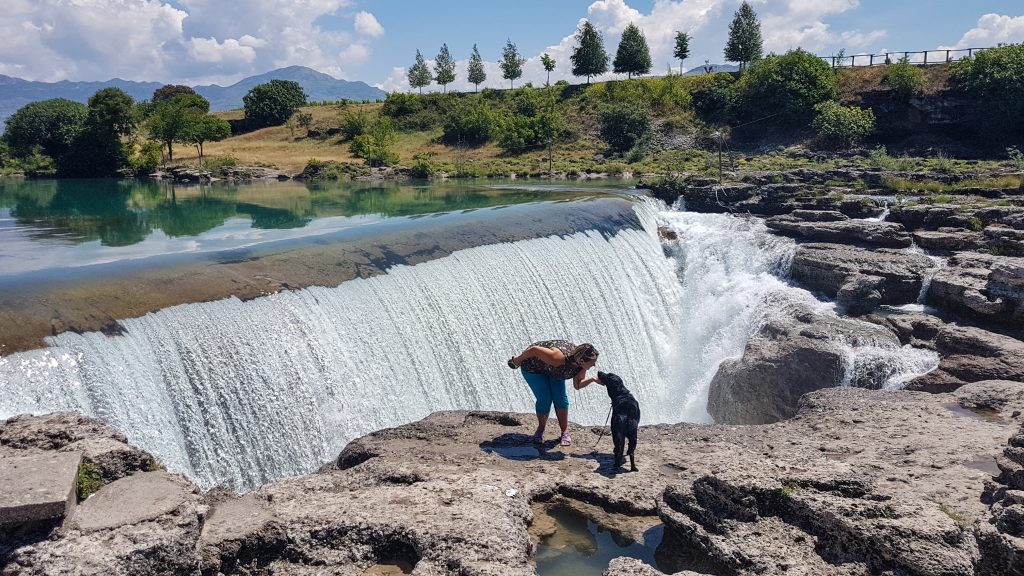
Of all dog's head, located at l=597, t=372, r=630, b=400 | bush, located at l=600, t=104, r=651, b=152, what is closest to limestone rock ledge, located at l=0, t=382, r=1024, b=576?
dog's head, located at l=597, t=372, r=630, b=400

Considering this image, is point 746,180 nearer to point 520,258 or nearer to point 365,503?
point 520,258

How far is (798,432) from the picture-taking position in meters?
9.23

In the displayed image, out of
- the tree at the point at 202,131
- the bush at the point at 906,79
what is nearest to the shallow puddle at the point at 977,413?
the bush at the point at 906,79

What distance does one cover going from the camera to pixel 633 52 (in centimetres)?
7206

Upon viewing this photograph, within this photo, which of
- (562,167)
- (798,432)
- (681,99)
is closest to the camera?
(798,432)

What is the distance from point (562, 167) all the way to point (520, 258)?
31845 mm

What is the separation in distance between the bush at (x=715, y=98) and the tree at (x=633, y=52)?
11.5m

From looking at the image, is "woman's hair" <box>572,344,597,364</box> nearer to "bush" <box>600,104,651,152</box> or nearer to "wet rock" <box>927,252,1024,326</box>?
"wet rock" <box>927,252,1024,326</box>

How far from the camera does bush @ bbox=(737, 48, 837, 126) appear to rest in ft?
164

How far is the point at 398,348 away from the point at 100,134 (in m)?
49.0

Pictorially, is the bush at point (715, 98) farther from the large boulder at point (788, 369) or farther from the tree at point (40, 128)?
the tree at point (40, 128)

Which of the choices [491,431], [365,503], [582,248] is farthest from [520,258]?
[365,503]

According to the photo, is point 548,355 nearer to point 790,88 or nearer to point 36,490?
point 36,490

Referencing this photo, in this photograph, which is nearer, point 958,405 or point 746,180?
point 958,405
